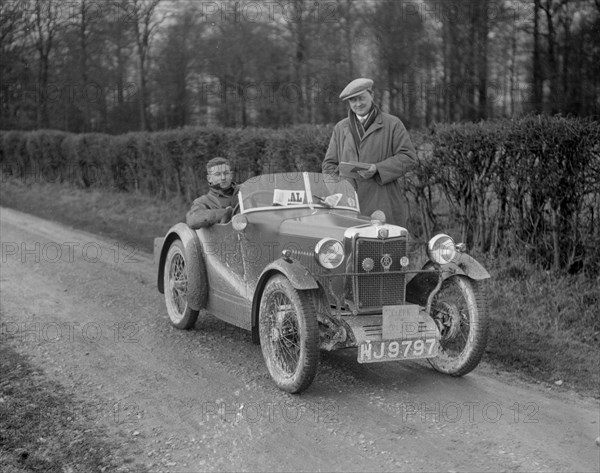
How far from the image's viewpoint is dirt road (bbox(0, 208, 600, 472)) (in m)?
4.46

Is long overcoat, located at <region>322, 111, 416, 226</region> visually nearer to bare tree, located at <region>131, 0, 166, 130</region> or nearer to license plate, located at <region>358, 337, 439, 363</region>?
license plate, located at <region>358, 337, 439, 363</region>

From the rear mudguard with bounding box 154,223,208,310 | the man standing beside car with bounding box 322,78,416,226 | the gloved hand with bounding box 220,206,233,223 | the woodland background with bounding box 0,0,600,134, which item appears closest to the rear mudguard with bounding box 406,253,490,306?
Result: the man standing beside car with bounding box 322,78,416,226

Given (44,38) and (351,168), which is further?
(44,38)

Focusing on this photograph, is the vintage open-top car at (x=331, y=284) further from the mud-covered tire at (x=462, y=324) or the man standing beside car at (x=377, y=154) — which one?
the man standing beside car at (x=377, y=154)

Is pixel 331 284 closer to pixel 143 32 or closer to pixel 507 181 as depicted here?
pixel 507 181

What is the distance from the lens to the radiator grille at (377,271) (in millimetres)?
5684

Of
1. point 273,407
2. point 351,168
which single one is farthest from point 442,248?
point 273,407

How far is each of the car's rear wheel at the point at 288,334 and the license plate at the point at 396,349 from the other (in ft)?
1.19

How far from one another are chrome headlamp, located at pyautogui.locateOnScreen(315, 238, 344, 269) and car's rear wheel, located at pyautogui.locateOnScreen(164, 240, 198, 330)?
2.13m

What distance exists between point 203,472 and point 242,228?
2.42 metres

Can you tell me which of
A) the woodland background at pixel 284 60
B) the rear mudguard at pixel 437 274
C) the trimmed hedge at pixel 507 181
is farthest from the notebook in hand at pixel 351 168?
the woodland background at pixel 284 60

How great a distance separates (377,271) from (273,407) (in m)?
1.32

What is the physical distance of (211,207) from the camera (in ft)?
23.6

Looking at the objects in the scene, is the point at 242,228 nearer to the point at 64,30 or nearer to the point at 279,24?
the point at 279,24
